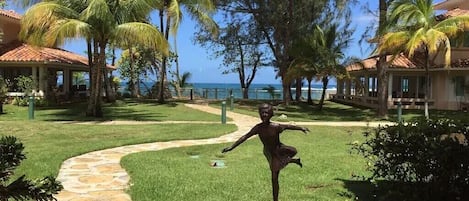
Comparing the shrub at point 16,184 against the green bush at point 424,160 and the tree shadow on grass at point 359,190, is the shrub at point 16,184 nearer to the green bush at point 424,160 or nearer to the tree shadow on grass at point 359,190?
the green bush at point 424,160

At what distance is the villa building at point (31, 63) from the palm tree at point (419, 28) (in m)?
17.4

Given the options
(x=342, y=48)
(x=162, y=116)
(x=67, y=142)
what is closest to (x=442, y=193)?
(x=67, y=142)

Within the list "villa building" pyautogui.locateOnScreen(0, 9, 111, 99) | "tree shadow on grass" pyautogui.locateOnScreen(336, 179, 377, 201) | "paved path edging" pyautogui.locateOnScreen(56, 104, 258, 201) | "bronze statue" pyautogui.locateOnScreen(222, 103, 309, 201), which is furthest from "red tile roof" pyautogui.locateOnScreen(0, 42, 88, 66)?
"bronze statue" pyautogui.locateOnScreen(222, 103, 309, 201)

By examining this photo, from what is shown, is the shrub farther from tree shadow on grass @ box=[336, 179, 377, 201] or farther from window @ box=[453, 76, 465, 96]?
window @ box=[453, 76, 465, 96]

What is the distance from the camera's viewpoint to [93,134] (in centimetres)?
1409

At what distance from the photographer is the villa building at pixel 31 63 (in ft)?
86.4

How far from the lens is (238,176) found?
316 inches

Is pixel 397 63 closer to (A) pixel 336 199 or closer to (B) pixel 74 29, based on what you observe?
(B) pixel 74 29

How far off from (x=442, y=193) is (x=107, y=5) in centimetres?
1572

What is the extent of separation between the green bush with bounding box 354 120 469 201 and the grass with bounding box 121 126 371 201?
2.57 ft

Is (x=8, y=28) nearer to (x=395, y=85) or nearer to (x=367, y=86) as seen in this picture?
(x=367, y=86)

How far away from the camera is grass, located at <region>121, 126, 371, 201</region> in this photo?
676 centimetres

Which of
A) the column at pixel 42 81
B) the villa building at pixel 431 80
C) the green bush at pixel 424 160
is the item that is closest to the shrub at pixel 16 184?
the green bush at pixel 424 160

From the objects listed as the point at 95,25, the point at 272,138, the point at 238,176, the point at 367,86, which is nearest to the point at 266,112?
the point at 272,138
